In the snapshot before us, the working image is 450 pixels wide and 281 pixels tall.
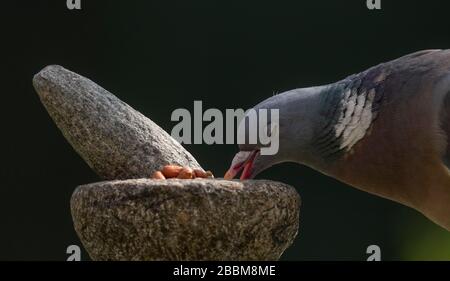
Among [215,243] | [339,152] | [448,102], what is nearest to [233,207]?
[215,243]

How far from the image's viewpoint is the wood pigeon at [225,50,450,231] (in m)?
1.64

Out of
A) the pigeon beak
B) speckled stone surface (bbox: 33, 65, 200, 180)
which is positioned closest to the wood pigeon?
the pigeon beak

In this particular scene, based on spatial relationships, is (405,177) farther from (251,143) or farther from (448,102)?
(251,143)

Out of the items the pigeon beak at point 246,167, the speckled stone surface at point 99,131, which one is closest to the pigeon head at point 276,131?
the pigeon beak at point 246,167

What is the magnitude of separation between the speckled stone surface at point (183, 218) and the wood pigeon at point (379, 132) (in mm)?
257

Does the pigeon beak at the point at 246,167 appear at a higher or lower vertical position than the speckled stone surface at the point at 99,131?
lower

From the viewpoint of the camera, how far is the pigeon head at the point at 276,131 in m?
1.67

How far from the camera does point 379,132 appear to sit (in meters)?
1.67

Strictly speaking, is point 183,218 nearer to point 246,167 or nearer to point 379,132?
point 246,167

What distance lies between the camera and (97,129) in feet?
5.65

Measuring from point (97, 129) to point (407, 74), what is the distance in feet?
2.40

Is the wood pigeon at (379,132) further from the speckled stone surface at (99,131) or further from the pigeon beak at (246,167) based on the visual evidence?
the speckled stone surface at (99,131)

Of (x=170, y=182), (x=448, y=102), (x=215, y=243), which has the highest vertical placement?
(x=448, y=102)

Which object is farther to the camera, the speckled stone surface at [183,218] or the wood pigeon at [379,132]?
the wood pigeon at [379,132]
